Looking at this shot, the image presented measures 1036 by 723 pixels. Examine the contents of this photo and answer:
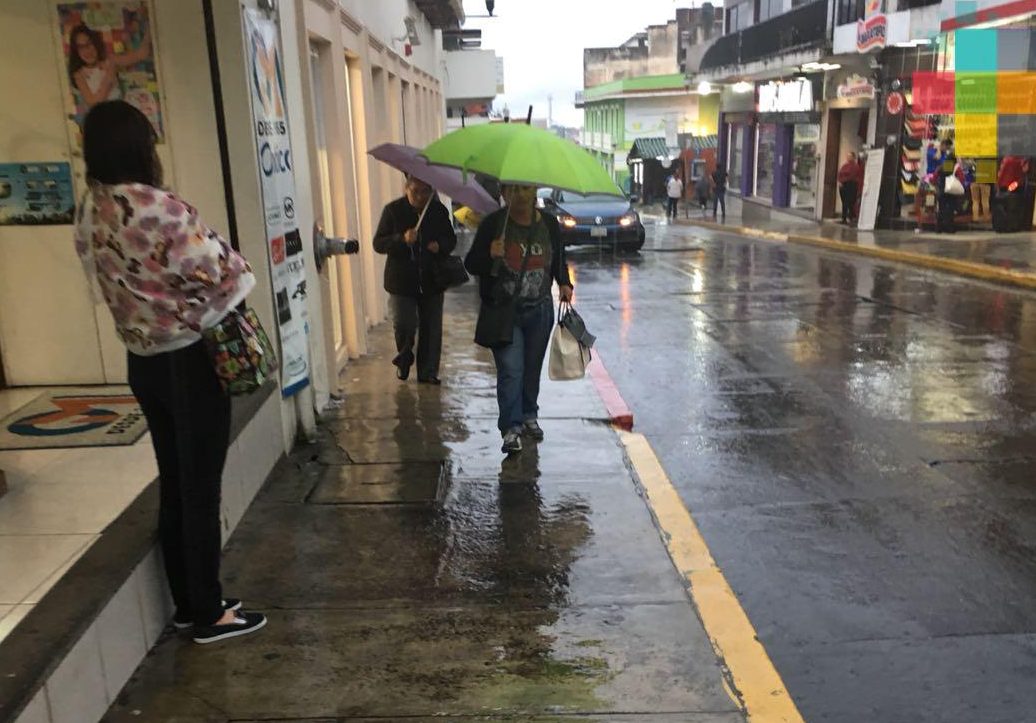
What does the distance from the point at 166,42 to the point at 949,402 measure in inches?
252

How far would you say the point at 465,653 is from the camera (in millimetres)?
3535

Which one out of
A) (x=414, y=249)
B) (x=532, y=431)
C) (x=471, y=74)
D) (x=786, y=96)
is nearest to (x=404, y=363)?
(x=414, y=249)

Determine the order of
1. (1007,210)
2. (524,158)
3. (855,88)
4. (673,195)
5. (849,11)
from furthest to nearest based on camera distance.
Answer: (673,195) < (855,88) < (849,11) < (1007,210) < (524,158)

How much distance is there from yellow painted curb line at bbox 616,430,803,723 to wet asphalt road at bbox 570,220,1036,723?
0.12m

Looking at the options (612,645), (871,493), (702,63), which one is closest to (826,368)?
(871,493)

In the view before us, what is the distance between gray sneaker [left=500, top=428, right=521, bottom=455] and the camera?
5.82 m

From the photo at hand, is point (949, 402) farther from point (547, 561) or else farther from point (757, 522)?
point (547, 561)

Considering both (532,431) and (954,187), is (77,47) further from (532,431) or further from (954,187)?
(954,187)

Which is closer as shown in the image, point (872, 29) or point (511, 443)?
point (511, 443)

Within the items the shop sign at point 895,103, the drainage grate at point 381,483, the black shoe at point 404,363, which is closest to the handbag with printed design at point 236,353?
the drainage grate at point 381,483

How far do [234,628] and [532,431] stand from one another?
2.88 meters

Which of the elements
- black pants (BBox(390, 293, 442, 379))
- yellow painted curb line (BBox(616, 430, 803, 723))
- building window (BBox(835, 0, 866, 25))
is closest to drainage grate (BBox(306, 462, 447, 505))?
yellow painted curb line (BBox(616, 430, 803, 723))

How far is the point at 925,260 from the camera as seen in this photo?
16188 mm

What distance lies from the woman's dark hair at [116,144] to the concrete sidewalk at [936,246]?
13.4 metres
